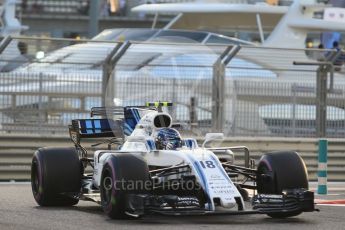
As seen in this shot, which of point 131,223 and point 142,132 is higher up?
point 142,132

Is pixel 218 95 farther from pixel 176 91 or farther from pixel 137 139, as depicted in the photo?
pixel 137 139

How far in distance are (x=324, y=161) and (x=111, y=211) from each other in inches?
191

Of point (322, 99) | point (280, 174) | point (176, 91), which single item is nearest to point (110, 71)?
point (176, 91)

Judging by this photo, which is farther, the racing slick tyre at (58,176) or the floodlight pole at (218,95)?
the floodlight pole at (218,95)

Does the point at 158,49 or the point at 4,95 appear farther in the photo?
the point at 158,49

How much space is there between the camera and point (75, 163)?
12.6m

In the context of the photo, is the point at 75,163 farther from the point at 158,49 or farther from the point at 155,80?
the point at 158,49

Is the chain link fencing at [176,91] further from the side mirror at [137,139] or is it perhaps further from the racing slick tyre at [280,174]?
the racing slick tyre at [280,174]

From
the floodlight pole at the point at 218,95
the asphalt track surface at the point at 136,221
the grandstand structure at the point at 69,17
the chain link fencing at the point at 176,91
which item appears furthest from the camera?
the grandstand structure at the point at 69,17

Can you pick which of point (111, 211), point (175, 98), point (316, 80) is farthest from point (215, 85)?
point (111, 211)

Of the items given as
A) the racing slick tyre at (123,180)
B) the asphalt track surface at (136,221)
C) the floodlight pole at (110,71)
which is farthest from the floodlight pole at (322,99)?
the racing slick tyre at (123,180)

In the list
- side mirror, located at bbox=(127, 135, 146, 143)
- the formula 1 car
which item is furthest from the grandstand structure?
side mirror, located at bbox=(127, 135, 146, 143)

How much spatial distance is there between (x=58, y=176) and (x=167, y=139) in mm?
1490

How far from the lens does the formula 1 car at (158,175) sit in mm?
10969
